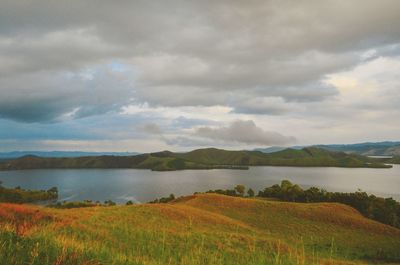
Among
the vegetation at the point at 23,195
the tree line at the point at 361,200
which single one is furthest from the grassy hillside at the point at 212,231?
the vegetation at the point at 23,195

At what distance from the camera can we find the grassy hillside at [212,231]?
7.73 m

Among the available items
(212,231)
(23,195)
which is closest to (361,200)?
(212,231)

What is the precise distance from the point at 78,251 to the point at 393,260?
40.4 m

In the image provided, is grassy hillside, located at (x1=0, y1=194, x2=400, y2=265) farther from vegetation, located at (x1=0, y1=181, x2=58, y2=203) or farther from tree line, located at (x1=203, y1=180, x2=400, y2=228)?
vegetation, located at (x1=0, y1=181, x2=58, y2=203)

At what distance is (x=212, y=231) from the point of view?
32125mm

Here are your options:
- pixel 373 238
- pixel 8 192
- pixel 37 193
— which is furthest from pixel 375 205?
pixel 37 193

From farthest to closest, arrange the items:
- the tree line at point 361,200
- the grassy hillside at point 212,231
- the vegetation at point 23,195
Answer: the vegetation at point 23,195 → the tree line at point 361,200 → the grassy hillside at point 212,231

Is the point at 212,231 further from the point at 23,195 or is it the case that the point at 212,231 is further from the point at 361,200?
the point at 23,195

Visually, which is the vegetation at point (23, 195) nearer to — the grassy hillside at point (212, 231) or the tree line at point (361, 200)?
the tree line at point (361, 200)

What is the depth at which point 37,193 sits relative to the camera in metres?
184

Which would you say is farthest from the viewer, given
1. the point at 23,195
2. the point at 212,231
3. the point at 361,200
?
the point at 23,195

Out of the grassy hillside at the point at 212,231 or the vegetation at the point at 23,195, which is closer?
the grassy hillside at the point at 212,231

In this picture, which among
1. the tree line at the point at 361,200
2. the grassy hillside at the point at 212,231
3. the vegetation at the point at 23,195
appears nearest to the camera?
the grassy hillside at the point at 212,231

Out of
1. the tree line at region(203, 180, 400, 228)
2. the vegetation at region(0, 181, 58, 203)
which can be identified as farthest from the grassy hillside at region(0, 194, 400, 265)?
the vegetation at region(0, 181, 58, 203)
